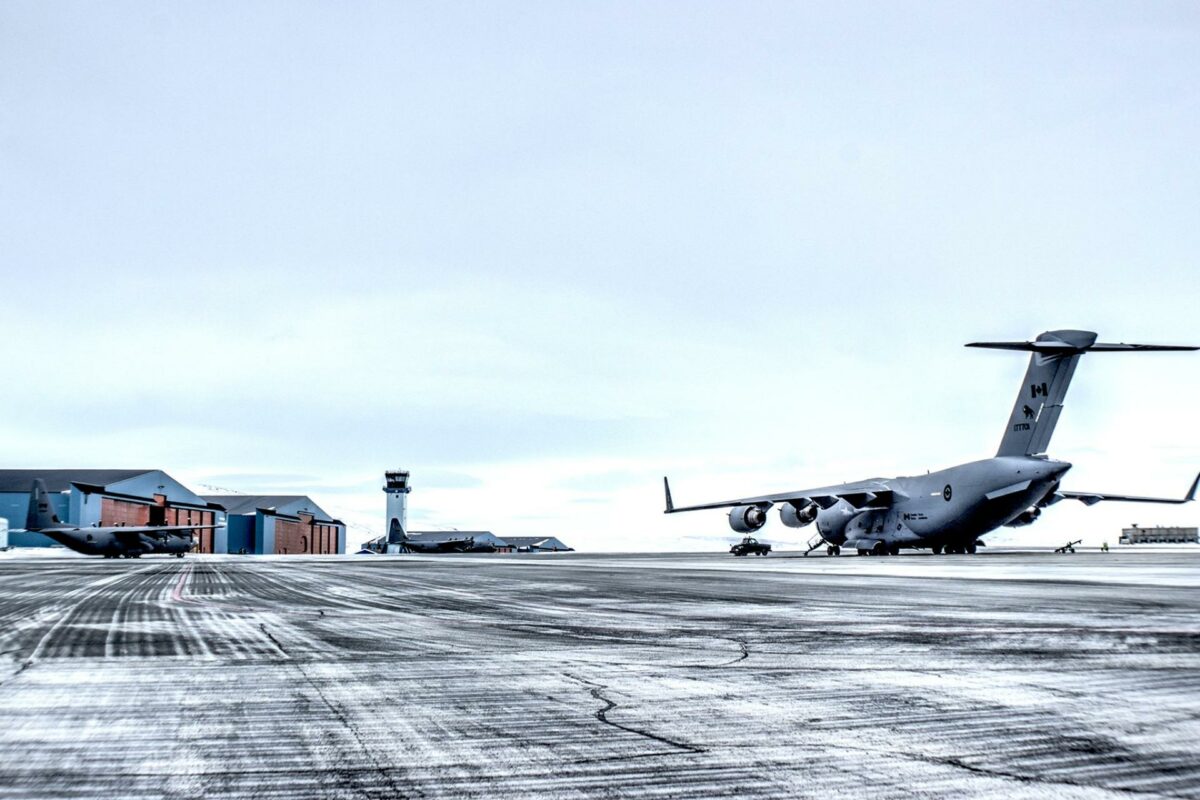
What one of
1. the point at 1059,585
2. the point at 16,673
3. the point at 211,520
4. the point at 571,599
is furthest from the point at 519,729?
the point at 211,520

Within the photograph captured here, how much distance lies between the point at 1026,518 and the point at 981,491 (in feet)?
21.5

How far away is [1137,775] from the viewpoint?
1954mm

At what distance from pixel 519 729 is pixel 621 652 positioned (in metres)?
1.90

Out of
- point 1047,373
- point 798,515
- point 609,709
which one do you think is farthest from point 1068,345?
point 609,709

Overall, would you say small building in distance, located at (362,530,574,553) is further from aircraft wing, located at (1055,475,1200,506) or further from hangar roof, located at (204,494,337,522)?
aircraft wing, located at (1055,475,1200,506)

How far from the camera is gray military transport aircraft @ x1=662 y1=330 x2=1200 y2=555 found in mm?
37906

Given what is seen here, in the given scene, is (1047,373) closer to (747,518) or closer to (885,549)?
(885,549)

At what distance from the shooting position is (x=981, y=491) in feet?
126

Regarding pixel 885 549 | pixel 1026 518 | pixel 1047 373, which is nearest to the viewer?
pixel 1047 373

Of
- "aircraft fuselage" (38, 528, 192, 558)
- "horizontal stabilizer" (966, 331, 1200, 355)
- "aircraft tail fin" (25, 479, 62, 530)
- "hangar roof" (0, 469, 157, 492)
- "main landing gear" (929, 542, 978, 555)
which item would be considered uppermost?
"horizontal stabilizer" (966, 331, 1200, 355)

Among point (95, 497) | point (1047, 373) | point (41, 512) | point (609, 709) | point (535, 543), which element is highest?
point (1047, 373)

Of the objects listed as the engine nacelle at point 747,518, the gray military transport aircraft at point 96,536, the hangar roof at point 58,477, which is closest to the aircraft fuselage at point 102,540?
the gray military transport aircraft at point 96,536

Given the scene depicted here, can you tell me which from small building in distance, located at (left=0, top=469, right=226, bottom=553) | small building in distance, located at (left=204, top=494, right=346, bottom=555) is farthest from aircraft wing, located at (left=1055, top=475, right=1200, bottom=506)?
small building in distance, located at (left=204, top=494, right=346, bottom=555)

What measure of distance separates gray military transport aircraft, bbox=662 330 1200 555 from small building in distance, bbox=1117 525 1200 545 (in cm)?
9134
